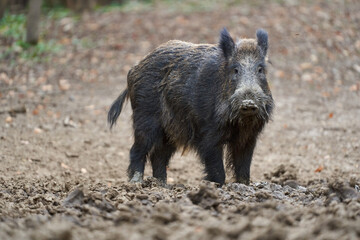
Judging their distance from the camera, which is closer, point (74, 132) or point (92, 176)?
point (92, 176)

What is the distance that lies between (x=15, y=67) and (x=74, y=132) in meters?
3.79

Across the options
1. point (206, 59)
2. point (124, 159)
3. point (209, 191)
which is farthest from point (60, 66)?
point (209, 191)

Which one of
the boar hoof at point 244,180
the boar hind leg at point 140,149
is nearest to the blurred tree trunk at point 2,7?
the boar hind leg at point 140,149

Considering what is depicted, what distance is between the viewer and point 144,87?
6.64m

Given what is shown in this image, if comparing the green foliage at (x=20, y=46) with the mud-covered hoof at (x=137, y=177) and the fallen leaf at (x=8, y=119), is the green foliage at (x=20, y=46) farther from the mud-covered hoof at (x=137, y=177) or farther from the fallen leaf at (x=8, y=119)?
the mud-covered hoof at (x=137, y=177)

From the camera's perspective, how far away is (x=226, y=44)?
6.08 m

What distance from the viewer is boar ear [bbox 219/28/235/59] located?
19.9ft

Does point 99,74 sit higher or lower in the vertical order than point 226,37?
lower

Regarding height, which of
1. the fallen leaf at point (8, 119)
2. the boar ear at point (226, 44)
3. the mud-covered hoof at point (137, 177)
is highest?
the boar ear at point (226, 44)

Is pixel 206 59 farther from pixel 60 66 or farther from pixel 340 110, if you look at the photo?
pixel 60 66

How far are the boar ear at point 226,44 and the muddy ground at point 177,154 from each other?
1488 mm

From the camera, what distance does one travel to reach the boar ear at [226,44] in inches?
239

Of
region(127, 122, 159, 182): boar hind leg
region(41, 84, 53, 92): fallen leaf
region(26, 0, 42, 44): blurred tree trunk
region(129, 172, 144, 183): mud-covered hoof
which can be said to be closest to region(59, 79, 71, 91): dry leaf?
region(41, 84, 53, 92): fallen leaf

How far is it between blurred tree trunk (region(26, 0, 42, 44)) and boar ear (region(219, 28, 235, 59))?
7628 mm
